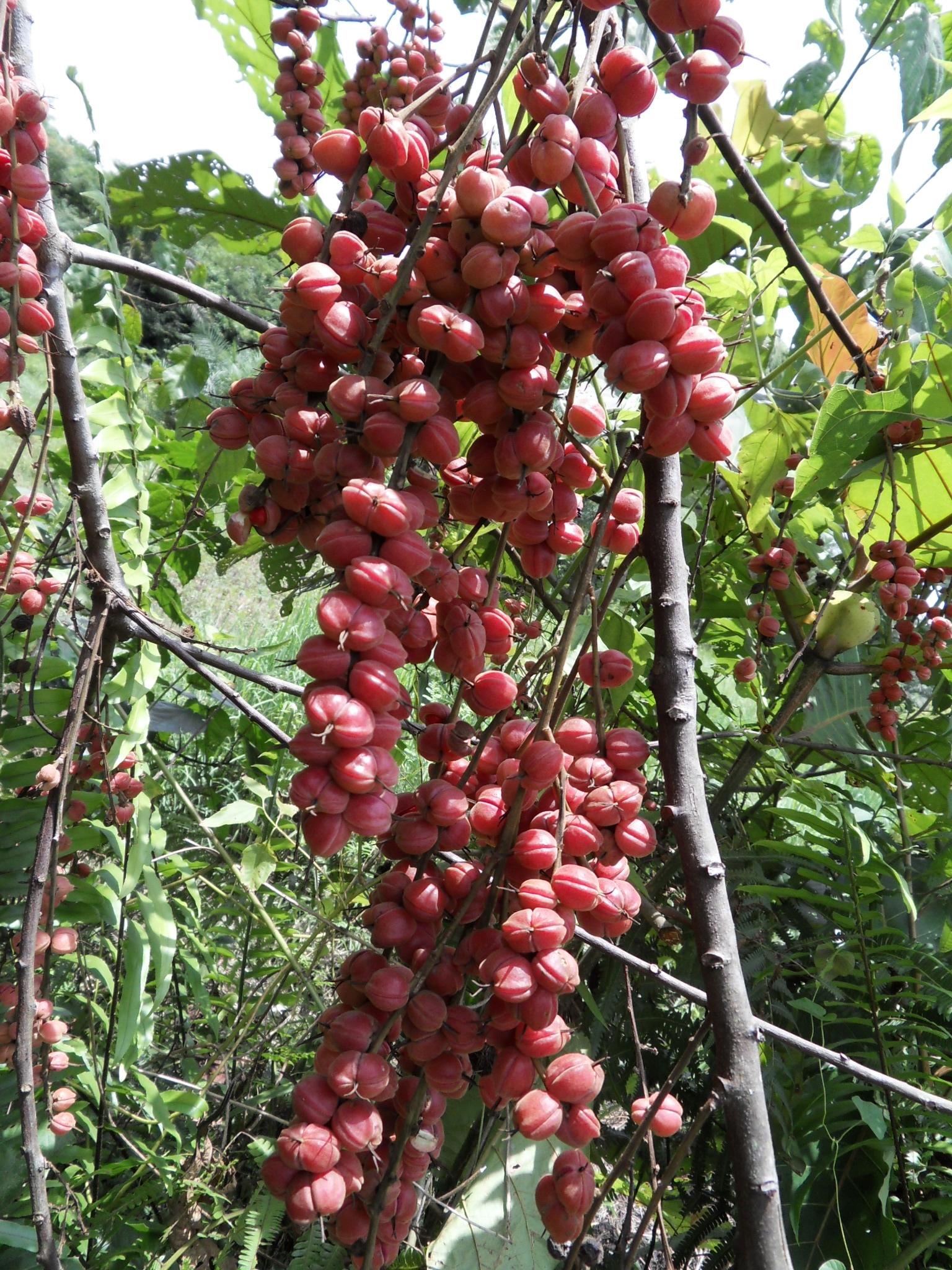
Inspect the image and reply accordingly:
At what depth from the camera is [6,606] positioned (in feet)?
3.54

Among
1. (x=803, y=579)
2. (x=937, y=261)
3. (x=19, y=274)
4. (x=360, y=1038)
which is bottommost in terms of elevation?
(x=360, y=1038)

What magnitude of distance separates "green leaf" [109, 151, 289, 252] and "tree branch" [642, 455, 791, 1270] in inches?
43.3

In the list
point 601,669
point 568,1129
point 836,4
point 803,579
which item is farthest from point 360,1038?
point 836,4

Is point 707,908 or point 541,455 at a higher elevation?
point 541,455

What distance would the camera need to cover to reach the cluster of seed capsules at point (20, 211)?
608mm

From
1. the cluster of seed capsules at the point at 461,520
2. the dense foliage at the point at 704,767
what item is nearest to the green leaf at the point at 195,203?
the dense foliage at the point at 704,767

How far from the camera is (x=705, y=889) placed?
17.3 inches

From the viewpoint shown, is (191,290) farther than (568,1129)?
Yes

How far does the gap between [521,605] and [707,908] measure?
1.52 ft

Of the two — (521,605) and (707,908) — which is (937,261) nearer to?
(521,605)

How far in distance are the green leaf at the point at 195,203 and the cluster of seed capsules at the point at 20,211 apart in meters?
0.71

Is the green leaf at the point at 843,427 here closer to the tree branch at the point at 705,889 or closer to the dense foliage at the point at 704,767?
the dense foliage at the point at 704,767

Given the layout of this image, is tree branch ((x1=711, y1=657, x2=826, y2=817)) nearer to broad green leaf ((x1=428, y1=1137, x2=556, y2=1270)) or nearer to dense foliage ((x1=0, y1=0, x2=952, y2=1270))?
dense foliage ((x1=0, y1=0, x2=952, y2=1270))

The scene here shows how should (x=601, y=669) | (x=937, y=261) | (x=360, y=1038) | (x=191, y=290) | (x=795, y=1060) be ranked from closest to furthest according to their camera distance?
(x=360, y=1038), (x=601, y=669), (x=937, y=261), (x=191, y=290), (x=795, y=1060)
